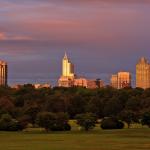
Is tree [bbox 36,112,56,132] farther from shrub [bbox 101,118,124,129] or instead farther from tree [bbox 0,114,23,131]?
shrub [bbox 101,118,124,129]

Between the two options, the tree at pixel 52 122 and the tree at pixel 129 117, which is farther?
the tree at pixel 129 117

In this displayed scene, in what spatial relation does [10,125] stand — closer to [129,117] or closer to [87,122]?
[87,122]

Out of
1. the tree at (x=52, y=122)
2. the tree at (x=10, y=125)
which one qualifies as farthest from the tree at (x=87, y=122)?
the tree at (x=10, y=125)

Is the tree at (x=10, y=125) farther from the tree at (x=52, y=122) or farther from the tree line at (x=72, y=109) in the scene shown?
the tree at (x=52, y=122)

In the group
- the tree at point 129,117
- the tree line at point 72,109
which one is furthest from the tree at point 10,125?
the tree at point 129,117

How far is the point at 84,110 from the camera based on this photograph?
13662 cm

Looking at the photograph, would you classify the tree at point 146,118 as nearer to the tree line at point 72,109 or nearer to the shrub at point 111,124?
the tree line at point 72,109

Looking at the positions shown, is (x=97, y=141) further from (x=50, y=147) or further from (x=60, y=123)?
(x=60, y=123)

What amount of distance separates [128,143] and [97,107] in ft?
217

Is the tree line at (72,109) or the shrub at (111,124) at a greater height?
the tree line at (72,109)

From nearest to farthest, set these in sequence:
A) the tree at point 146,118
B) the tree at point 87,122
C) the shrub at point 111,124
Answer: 1. the tree at point 87,122
2. the shrub at point 111,124
3. the tree at point 146,118

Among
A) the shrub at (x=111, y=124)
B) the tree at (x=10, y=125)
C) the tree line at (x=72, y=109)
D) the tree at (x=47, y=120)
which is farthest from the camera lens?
the shrub at (x=111, y=124)

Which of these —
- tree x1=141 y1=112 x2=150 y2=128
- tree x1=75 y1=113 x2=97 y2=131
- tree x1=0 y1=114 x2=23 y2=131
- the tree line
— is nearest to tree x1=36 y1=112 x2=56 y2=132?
the tree line

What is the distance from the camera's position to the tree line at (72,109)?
9981cm
